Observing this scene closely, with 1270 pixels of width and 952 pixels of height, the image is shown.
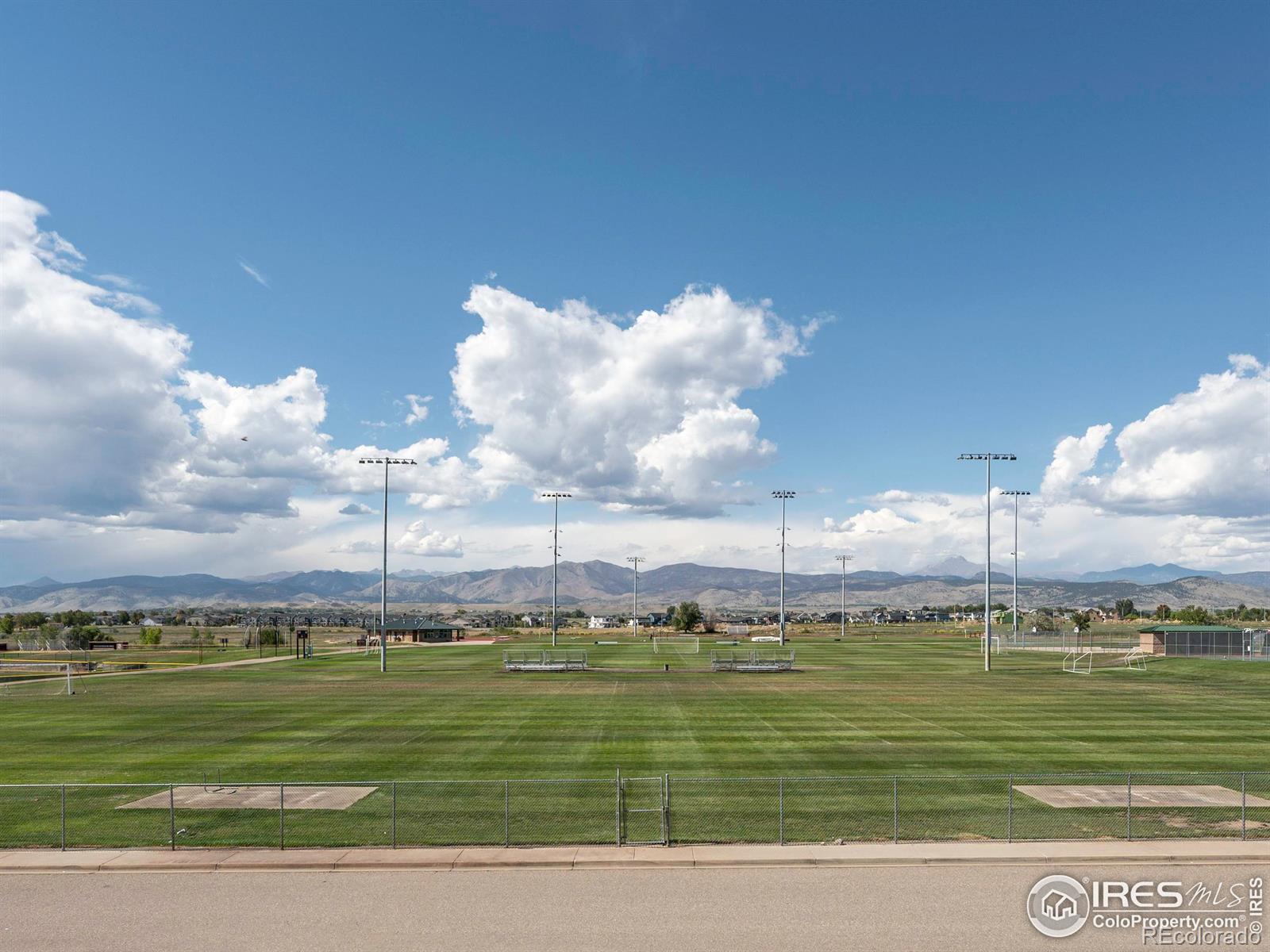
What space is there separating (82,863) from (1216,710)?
53.7 metres

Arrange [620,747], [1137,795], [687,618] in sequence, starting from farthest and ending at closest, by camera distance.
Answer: [687,618], [620,747], [1137,795]

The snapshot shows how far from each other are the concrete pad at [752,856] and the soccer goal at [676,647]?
78834 mm

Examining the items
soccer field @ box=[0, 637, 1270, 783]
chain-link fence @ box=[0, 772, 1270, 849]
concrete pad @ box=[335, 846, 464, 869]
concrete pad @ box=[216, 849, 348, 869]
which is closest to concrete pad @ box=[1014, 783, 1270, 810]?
chain-link fence @ box=[0, 772, 1270, 849]

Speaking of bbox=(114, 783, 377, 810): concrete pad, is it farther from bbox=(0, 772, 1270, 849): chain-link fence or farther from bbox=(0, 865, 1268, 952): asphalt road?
bbox=(0, 865, 1268, 952): asphalt road

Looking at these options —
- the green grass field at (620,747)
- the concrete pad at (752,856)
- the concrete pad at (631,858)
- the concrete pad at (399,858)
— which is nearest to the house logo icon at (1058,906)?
the green grass field at (620,747)

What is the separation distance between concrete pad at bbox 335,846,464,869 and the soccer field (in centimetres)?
910

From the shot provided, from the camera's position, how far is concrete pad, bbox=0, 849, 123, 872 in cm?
2003

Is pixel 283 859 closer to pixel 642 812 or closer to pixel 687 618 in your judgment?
pixel 642 812

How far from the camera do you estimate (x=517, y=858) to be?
20.5m

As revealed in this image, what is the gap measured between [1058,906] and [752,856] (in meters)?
6.62

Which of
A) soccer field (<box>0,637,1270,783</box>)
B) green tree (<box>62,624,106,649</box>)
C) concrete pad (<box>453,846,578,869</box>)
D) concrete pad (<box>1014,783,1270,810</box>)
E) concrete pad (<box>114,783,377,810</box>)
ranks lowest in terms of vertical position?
green tree (<box>62,624,106,649</box>)

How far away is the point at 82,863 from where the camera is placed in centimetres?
2017

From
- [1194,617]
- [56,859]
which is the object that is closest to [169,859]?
[56,859]

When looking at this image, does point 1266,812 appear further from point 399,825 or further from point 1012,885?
point 399,825
